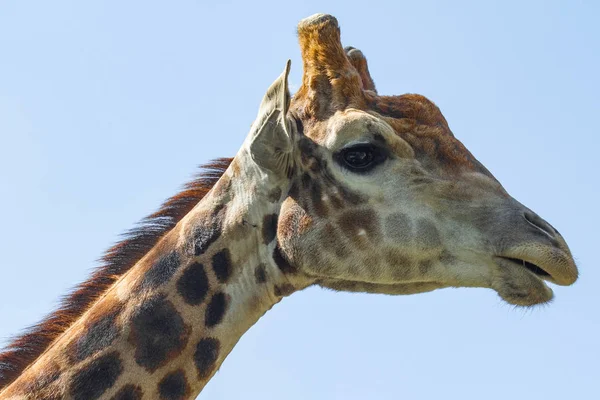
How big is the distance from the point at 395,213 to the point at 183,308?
198cm

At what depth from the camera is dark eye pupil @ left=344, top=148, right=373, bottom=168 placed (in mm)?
8312

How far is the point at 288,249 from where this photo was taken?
8109 mm

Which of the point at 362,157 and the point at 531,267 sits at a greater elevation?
the point at 362,157

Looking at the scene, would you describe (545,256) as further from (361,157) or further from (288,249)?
(288,249)

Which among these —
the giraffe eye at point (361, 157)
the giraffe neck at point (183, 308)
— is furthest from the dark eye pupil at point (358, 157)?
the giraffe neck at point (183, 308)

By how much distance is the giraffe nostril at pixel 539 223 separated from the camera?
7.90 metres

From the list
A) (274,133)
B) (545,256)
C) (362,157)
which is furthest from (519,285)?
(274,133)

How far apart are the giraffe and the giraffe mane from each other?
0.02 metres

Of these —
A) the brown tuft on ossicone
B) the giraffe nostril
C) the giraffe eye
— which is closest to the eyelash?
the giraffe eye

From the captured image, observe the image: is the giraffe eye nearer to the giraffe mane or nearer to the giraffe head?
the giraffe head

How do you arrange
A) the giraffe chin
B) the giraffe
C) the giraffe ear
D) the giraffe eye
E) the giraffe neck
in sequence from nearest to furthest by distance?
the giraffe neck → the giraffe → the giraffe chin → the giraffe ear → the giraffe eye

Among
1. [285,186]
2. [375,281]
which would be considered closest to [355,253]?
[375,281]

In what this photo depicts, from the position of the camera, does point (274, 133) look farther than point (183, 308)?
Yes

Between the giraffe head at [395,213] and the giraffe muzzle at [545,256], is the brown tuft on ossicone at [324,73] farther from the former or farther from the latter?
the giraffe muzzle at [545,256]
